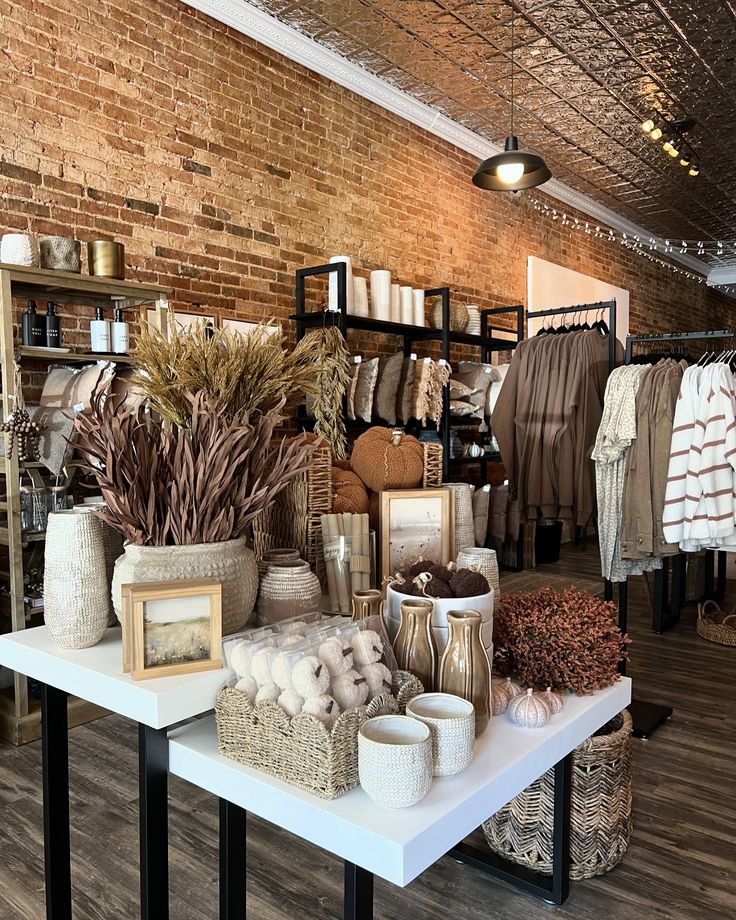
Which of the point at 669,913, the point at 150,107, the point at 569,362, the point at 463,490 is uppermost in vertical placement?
the point at 150,107

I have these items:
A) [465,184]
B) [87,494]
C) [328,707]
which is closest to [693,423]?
[328,707]

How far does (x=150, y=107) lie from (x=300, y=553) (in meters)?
2.91

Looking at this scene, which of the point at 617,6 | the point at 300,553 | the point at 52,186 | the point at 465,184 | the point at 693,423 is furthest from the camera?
Result: the point at 465,184

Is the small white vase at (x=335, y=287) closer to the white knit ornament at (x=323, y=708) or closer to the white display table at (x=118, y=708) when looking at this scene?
the white display table at (x=118, y=708)

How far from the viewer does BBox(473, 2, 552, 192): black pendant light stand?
12.6ft

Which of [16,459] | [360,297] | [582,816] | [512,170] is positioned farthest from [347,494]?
[360,297]

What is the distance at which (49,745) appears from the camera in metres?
1.43

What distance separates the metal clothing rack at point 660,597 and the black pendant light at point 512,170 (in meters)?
1.08

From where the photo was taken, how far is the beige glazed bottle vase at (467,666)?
114 cm

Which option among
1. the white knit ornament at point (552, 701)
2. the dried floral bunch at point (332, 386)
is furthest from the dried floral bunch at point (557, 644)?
the dried floral bunch at point (332, 386)

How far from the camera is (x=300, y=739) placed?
99cm

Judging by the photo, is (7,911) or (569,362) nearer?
(7,911)

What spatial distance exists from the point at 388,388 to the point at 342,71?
2.06m

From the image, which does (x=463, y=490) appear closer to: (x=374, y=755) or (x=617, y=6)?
(x=374, y=755)
